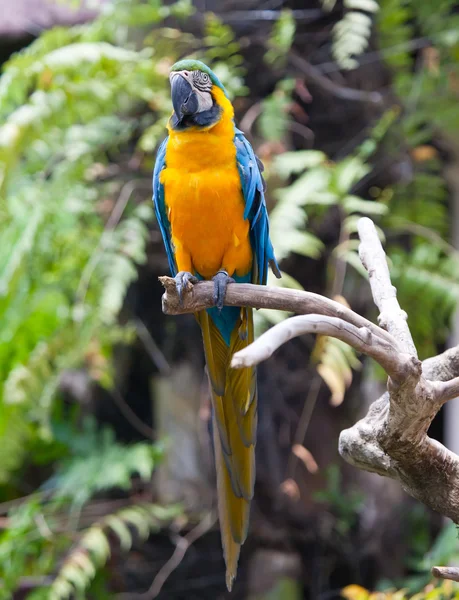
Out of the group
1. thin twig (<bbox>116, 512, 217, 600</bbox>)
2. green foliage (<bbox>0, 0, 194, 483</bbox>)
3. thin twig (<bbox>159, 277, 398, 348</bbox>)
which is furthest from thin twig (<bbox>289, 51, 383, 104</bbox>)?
thin twig (<bbox>116, 512, 217, 600</bbox>)

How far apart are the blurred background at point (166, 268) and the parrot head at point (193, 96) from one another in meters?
0.50

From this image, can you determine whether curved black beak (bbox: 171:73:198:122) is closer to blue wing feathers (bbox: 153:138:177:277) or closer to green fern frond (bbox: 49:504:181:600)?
blue wing feathers (bbox: 153:138:177:277)

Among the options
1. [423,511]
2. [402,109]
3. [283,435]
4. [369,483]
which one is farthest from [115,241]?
[423,511]

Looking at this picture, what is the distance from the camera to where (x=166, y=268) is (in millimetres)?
2109

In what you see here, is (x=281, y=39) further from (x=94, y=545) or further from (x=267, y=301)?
(x=94, y=545)

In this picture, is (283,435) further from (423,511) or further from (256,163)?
(256,163)

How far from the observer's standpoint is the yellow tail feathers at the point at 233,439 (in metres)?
1.01

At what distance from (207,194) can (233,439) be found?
1.28 ft

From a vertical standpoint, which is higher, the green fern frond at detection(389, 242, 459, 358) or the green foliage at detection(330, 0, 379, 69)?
the green foliage at detection(330, 0, 379, 69)

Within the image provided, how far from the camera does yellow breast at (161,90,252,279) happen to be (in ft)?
3.64

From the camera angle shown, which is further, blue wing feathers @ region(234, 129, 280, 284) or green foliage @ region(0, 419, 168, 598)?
green foliage @ region(0, 419, 168, 598)

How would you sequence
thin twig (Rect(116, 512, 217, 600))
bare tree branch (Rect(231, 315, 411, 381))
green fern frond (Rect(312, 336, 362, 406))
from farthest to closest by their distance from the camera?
thin twig (Rect(116, 512, 217, 600)) < green fern frond (Rect(312, 336, 362, 406)) < bare tree branch (Rect(231, 315, 411, 381))

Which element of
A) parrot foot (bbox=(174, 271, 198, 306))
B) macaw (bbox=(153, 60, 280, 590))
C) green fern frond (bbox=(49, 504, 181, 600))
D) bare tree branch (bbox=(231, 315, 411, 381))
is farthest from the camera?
green fern frond (bbox=(49, 504, 181, 600))

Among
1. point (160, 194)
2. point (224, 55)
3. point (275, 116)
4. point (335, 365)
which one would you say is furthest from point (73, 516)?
point (224, 55)
